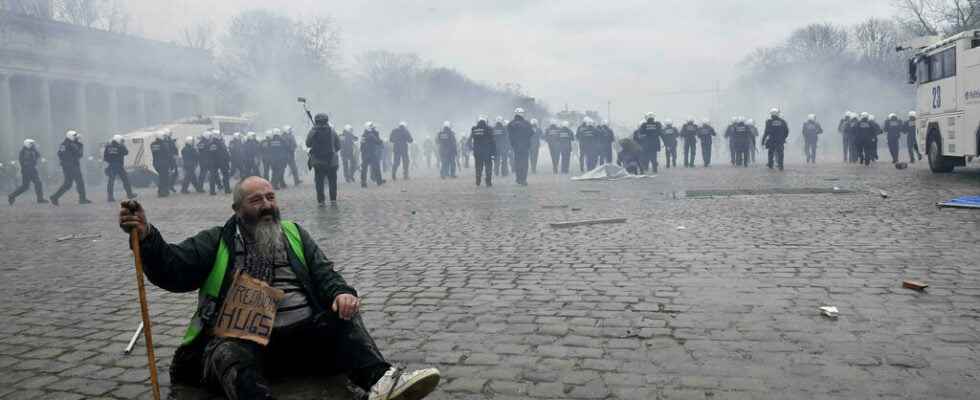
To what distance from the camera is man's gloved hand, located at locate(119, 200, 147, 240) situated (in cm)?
329

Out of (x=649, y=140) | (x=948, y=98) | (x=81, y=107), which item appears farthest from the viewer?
(x=81, y=107)

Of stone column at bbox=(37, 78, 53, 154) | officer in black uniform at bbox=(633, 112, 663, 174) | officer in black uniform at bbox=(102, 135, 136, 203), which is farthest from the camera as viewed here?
stone column at bbox=(37, 78, 53, 154)

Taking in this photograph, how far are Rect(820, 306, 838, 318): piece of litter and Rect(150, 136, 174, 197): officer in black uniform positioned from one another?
63.4 ft

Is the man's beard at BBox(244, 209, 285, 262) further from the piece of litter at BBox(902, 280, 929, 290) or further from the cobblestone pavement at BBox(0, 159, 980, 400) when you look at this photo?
the piece of litter at BBox(902, 280, 929, 290)

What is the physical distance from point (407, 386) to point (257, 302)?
907 millimetres

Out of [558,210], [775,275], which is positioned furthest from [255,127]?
[775,275]

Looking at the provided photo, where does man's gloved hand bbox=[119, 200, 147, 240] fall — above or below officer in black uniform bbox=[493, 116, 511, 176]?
below

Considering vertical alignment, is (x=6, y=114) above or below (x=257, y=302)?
above

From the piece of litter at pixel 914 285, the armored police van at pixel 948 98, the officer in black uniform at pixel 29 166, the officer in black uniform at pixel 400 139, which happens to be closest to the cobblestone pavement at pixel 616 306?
the piece of litter at pixel 914 285

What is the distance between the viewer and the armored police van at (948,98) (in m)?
15.3

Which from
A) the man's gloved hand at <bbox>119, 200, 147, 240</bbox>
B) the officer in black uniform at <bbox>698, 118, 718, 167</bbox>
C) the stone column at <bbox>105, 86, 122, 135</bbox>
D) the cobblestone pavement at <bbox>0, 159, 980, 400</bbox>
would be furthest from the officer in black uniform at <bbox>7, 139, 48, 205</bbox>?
the stone column at <bbox>105, 86, 122, 135</bbox>

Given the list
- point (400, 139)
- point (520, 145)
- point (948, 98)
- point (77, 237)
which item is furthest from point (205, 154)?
point (948, 98)

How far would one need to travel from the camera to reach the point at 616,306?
494 centimetres

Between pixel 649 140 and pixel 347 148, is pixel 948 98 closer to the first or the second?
pixel 649 140
